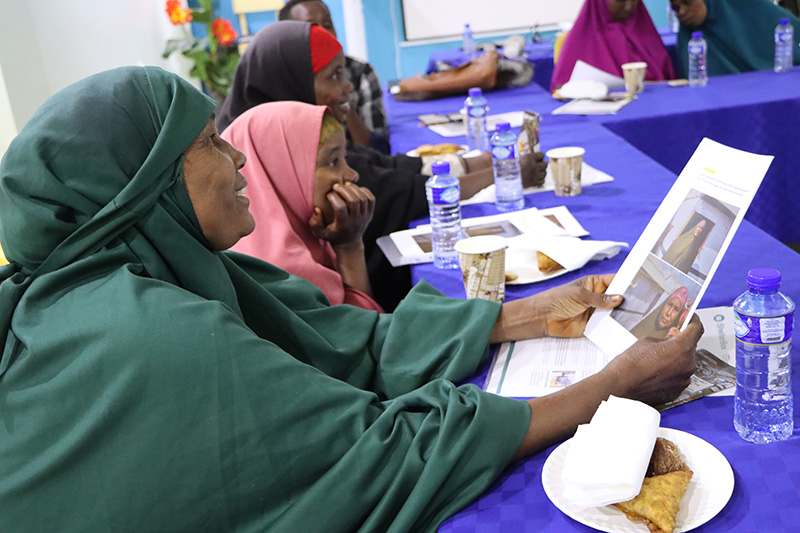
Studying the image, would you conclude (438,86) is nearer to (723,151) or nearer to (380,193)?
(380,193)

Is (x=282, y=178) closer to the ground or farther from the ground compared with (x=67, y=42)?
A: closer to the ground

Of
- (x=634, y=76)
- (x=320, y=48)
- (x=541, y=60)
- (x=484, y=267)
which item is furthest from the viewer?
(x=541, y=60)

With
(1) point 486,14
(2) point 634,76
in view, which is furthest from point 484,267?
(1) point 486,14

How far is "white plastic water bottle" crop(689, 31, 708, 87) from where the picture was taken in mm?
3618

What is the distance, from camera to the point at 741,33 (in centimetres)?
388

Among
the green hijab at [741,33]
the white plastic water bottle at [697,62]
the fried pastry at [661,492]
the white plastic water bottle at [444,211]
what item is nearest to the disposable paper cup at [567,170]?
the white plastic water bottle at [444,211]

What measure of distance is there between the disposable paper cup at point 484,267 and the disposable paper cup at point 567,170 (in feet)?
2.34

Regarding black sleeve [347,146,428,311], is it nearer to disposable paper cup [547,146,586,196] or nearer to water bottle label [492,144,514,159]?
water bottle label [492,144,514,159]

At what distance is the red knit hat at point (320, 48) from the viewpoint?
2.63 metres

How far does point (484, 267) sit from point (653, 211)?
0.67m

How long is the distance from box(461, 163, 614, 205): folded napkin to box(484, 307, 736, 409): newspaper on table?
37.6 inches

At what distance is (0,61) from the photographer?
3.78m

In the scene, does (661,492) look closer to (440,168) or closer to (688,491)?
(688,491)

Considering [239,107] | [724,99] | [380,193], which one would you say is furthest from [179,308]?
[724,99]
